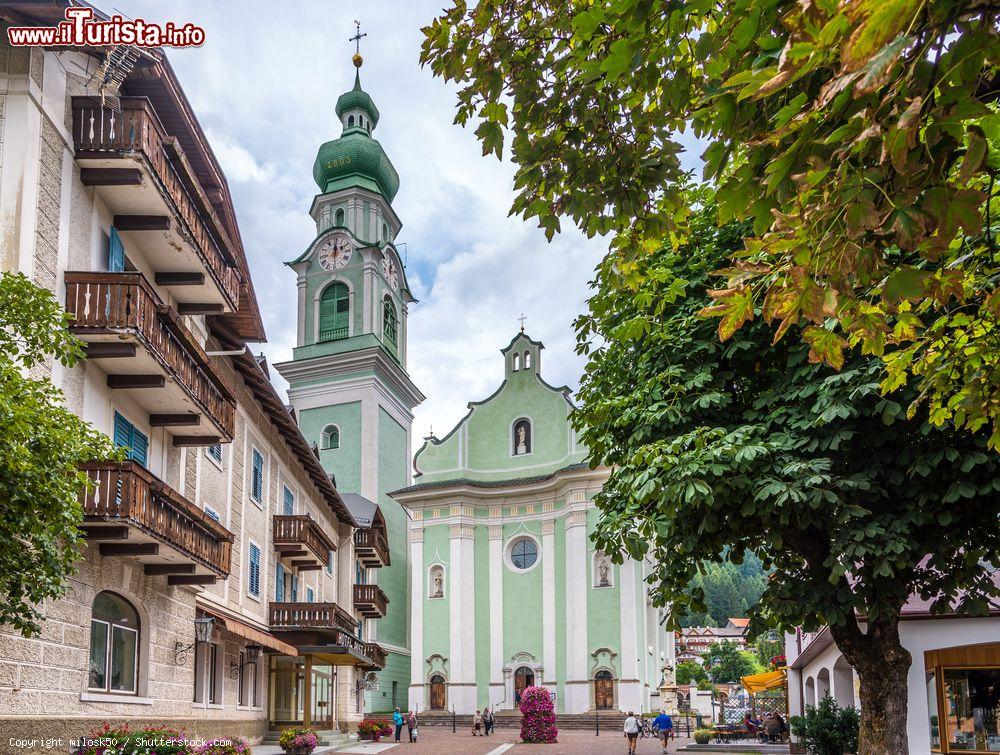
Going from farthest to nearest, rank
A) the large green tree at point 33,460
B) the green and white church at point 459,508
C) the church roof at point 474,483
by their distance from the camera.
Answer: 1. the church roof at point 474,483
2. the green and white church at point 459,508
3. the large green tree at point 33,460

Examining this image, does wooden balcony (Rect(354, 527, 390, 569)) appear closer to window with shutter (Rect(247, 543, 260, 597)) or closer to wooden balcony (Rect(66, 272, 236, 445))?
window with shutter (Rect(247, 543, 260, 597))

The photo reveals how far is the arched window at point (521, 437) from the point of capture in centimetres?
5953

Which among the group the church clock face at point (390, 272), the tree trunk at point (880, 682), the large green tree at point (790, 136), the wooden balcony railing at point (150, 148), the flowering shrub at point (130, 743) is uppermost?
the church clock face at point (390, 272)

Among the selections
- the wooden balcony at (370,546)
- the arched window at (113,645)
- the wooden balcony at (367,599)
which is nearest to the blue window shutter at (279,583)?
the wooden balcony at (367,599)

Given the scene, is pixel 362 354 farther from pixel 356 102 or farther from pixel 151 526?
pixel 151 526

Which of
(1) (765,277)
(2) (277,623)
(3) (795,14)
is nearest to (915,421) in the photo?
(1) (765,277)

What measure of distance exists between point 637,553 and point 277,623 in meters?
19.2

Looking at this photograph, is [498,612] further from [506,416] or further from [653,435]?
[653,435]

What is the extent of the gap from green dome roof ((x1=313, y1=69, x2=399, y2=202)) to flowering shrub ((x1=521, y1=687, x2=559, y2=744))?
35.6m

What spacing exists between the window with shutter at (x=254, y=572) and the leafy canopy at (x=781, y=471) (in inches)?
617

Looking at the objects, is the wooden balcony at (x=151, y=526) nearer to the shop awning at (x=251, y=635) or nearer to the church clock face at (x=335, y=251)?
the shop awning at (x=251, y=635)

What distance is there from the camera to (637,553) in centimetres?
1316

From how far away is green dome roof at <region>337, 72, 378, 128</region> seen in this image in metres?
66.6

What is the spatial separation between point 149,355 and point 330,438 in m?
42.7
